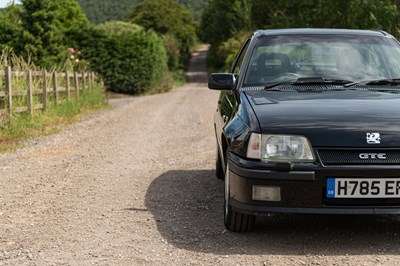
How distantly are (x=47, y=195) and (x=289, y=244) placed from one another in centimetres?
292

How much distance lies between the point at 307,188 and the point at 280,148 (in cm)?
33

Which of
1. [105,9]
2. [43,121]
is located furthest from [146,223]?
[105,9]

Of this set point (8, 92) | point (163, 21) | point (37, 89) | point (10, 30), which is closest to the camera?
point (8, 92)

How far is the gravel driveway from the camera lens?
4223 millimetres

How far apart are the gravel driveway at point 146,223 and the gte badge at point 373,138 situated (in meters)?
0.75

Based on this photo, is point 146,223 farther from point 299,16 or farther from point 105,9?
point 105,9

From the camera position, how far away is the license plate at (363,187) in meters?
4.18

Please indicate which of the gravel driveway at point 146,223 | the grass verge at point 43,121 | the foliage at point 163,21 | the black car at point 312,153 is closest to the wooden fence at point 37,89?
the grass verge at point 43,121

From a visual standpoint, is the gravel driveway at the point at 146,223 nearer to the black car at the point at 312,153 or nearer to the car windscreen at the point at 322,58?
the black car at the point at 312,153

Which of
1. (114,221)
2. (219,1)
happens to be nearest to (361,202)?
(114,221)

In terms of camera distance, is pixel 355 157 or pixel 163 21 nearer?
pixel 355 157

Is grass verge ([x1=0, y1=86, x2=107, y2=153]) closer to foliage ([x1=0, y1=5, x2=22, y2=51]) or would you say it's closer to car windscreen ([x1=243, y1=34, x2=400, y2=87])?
car windscreen ([x1=243, y1=34, x2=400, y2=87])

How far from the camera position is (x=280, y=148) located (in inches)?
169

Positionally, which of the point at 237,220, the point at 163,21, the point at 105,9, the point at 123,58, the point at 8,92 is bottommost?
the point at 123,58
